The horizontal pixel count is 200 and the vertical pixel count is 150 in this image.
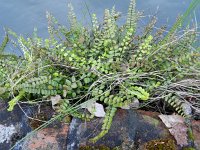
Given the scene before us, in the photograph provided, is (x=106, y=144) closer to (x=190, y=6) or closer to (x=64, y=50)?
(x=64, y=50)

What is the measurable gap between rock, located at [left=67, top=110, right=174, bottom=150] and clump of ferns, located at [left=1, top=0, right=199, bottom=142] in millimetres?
85

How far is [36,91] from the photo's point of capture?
9.99 ft

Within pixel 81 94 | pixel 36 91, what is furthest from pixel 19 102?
pixel 81 94

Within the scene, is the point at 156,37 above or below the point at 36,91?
above

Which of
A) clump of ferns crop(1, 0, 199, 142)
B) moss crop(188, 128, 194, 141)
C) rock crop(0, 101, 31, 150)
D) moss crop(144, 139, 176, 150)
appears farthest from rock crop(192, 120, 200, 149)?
rock crop(0, 101, 31, 150)

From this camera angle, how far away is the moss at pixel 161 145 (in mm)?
2885

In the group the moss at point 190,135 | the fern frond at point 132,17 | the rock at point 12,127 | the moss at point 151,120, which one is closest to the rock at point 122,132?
the moss at point 151,120

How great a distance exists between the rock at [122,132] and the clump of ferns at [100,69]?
0.08 meters

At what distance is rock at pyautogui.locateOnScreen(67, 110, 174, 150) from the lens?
2895mm

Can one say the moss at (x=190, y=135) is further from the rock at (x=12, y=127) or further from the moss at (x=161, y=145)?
the rock at (x=12, y=127)

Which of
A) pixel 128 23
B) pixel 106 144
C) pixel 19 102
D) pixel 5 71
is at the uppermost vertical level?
pixel 128 23

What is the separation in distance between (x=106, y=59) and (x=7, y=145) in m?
0.91

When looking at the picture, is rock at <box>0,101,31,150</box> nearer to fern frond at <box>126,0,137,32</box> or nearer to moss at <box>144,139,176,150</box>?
moss at <box>144,139,176,150</box>

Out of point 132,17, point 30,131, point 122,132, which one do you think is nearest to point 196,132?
point 122,132
